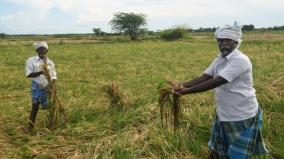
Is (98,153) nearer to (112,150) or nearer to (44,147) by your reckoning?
(112,150)

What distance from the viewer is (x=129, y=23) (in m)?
67.9

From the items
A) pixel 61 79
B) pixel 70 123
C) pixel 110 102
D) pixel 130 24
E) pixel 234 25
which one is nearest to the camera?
pixel 234 25

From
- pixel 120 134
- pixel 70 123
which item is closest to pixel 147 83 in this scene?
pixel 70 123

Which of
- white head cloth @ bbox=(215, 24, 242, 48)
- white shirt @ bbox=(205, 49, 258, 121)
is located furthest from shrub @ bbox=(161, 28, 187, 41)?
white head cloth @ bbox=(215, 24, 242, 48)

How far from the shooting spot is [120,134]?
5133 mm

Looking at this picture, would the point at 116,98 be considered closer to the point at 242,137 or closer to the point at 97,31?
the point at 242,137

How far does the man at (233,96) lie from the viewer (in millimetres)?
3578

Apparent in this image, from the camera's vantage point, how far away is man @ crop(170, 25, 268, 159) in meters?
3.58

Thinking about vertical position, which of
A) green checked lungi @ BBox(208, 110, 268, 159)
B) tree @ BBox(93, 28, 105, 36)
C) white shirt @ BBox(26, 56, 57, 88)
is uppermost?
white shirt @ BBox(26, 56, 57, 88)

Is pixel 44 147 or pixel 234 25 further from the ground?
pixel 234 25

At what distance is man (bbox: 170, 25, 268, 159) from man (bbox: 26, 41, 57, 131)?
8.07ft

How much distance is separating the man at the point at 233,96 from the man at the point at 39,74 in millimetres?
2459

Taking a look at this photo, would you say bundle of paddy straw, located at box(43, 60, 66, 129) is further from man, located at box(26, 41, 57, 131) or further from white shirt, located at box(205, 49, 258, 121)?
white shirt, located at box(205, 49, 258, 121)

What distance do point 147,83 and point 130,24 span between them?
191 ft
